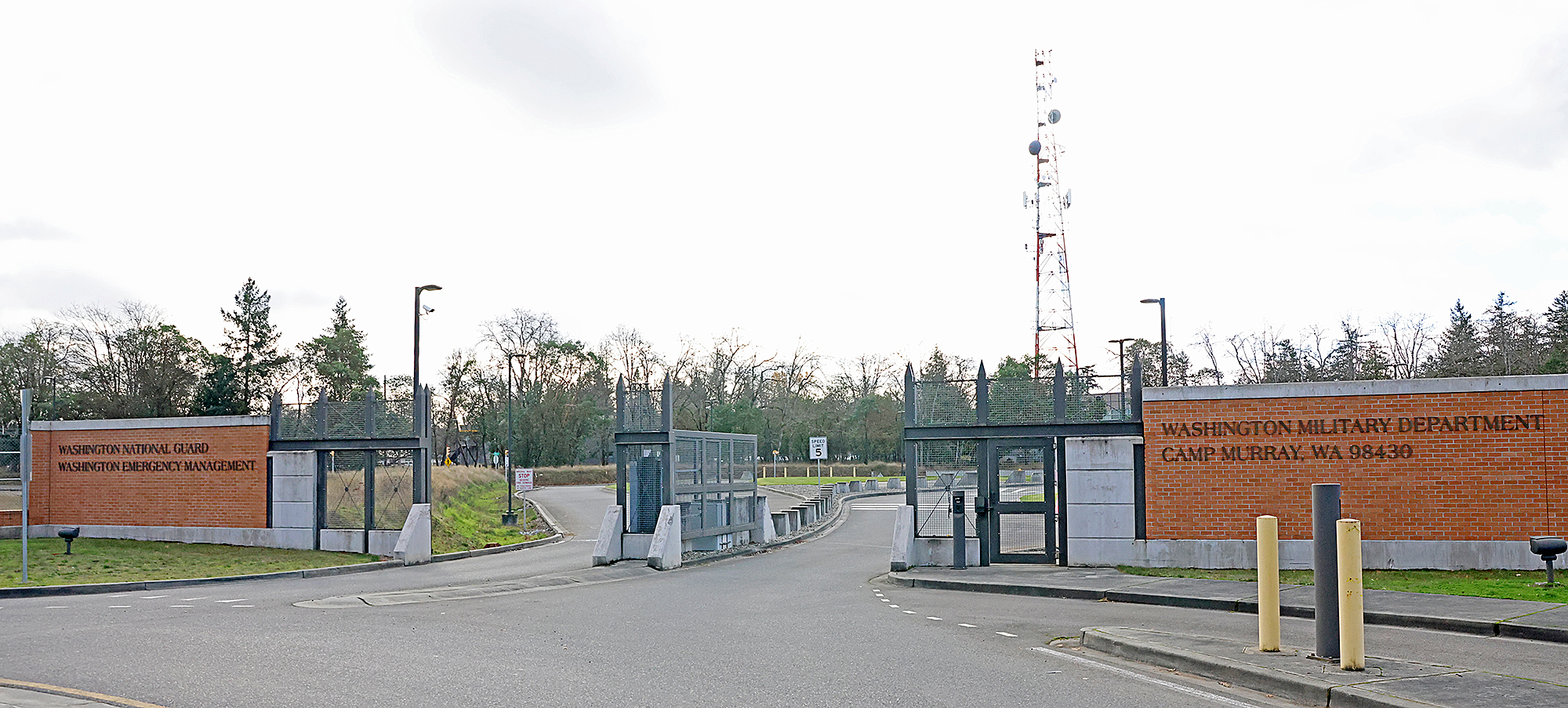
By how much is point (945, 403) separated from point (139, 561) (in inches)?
641

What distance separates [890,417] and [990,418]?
209 feet

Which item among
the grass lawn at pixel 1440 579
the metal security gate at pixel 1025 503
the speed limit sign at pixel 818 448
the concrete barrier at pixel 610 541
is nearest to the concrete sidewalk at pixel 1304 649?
the grass lawn at pixel 1440 579

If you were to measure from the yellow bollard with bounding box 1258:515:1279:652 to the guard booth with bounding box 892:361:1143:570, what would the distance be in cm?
930

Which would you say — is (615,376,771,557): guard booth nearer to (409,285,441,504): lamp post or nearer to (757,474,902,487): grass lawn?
(409,285,441,504): lamp post

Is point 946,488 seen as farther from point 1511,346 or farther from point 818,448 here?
point 1511,346

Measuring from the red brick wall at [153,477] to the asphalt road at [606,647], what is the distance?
24.0 ft

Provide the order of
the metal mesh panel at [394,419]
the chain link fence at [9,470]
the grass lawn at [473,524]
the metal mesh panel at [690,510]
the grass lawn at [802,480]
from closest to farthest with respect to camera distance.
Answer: the metal mesh panel at [690,510]
the metal mesh panel at [394,419]
the grass lawn at [473,524]
the chain link fence at [9,470]
the grass lawn at [802,480]

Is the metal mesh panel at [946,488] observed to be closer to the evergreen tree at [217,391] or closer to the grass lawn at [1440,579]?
the grass lawn at [1440,579]

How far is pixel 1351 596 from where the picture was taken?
27.9ft

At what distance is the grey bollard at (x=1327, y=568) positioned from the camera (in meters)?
8.76

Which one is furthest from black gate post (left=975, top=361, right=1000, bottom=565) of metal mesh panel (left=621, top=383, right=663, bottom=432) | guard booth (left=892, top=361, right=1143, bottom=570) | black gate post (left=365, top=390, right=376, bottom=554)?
black gate post (left=365, top=390, right=376, bottom=554)

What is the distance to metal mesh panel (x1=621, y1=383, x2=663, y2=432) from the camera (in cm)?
2222

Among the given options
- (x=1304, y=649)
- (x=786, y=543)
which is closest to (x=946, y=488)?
(x=1304, y=649)

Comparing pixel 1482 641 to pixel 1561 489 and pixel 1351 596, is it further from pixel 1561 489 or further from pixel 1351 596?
pixel 1561 489
